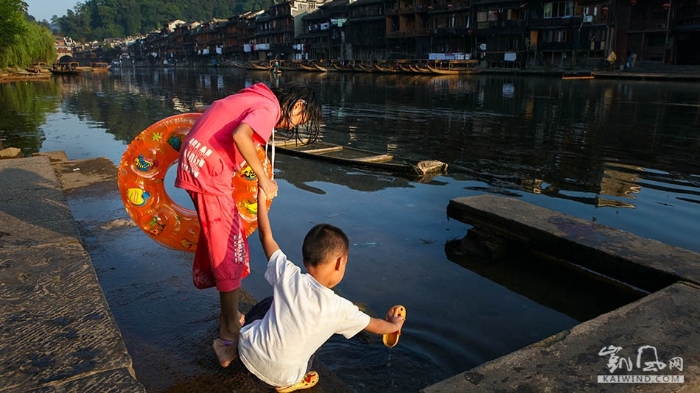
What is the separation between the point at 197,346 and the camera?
3111 mm

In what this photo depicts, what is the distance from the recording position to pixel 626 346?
2.87 metres

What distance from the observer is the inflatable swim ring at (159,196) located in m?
3.47

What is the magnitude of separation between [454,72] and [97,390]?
47.9m

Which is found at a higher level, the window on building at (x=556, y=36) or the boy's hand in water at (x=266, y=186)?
the window on building at (x=556, y=36)

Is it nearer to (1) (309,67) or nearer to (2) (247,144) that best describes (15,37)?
→ (1) (309,67)

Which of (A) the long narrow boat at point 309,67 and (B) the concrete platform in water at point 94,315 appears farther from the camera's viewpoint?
(A) the long narrow boat at point 309,67

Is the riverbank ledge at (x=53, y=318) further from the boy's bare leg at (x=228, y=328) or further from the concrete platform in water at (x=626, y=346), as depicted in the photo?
the concrete platform in water at (x=626, y=346)

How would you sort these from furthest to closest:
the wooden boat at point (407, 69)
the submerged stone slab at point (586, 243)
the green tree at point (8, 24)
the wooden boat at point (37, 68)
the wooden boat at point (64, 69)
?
1. the wooden boat at point (64, 69)
2. the wooden boat at point (37, 68)
3. the wooden boat at point (407, 69)
4. the green tree at point (8, 24)
5. the submerged stone slab at point (586, 243)

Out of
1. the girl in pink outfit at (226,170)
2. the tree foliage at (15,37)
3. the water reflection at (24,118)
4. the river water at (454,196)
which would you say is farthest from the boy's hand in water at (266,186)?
the tree foliage at (15,37)

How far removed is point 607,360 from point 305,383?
1.63 metres

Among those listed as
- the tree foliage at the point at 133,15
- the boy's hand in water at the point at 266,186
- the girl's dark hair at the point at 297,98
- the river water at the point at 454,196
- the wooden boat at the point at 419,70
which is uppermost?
the tree foliage at the point at 133,15

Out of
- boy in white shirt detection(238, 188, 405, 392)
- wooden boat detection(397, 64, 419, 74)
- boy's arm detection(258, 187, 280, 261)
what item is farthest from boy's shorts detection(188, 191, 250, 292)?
wooden boat detection(397, 64, 419, 74)

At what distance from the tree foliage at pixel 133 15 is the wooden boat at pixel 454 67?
115m

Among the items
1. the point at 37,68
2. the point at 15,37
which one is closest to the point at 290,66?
the point at 37,68
